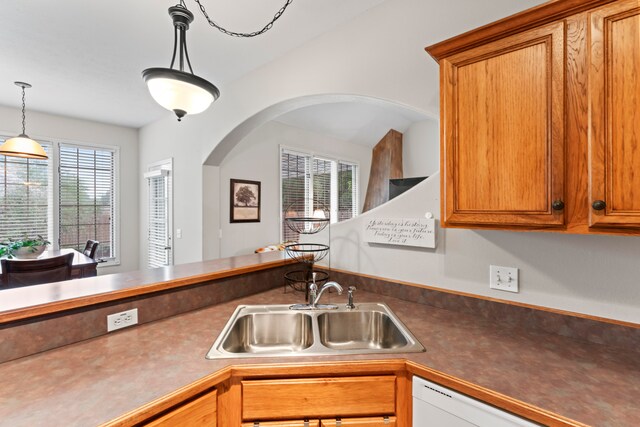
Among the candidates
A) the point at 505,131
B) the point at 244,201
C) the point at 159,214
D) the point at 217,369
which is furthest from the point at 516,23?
the point at 159,214

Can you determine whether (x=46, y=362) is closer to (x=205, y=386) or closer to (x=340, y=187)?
(x=205, y=386)

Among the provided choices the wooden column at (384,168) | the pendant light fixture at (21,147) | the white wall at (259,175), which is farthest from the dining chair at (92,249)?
the wooden column at (384,168)

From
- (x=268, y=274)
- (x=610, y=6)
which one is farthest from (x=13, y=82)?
(x=610, y=6)

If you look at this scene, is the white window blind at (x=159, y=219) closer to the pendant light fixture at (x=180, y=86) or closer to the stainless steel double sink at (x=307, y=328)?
the pendant light fixture at (x=180, y=86)

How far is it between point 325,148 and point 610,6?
4486mm

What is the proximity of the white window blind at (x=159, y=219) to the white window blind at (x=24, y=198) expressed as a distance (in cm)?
128

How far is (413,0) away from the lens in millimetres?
1720

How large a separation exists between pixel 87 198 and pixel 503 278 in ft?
18.1

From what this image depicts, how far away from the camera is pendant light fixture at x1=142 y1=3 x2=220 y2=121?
1.46 m

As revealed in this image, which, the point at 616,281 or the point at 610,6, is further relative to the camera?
the point at 616,281

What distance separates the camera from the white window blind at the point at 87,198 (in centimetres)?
439

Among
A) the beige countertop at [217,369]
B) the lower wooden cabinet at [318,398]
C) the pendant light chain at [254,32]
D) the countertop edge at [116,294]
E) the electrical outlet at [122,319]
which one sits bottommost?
the lower wooden cabinet at [318,398]

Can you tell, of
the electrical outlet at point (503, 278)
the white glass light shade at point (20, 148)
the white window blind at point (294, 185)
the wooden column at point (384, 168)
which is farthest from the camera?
the wooden column at point (384, 168)

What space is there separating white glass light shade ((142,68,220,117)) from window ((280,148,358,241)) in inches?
100
